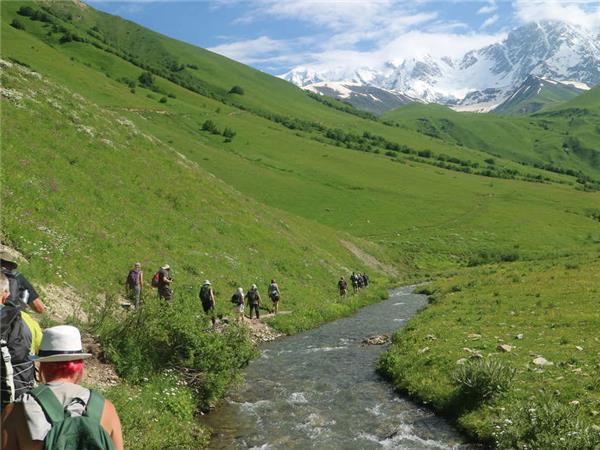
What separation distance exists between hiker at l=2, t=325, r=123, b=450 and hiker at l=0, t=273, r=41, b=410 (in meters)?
2.77

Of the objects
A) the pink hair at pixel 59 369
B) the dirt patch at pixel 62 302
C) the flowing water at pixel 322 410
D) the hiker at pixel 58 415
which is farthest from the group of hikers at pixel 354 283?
the hiker at pixel 58 415

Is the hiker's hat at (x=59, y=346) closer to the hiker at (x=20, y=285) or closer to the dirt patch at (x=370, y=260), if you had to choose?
the hiker at (x=20, y=285)

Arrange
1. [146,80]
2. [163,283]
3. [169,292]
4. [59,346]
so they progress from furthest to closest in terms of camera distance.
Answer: [146,80], [169,292], [163,283], [59,346]

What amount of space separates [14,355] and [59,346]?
132 inches

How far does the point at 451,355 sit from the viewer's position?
21.2 metres

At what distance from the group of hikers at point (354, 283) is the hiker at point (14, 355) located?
127 feet

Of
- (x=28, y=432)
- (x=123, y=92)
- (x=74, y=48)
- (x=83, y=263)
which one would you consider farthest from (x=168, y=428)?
(x=74, y=48)

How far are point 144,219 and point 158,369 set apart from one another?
74.5 feet

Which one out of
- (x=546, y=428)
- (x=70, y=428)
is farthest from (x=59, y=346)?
(x=546, y=428)

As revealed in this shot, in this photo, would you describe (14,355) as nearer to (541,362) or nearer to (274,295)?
(541,362)

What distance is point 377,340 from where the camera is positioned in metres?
29.4

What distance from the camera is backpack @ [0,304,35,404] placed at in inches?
316

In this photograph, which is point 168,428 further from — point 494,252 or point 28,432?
point 494,252

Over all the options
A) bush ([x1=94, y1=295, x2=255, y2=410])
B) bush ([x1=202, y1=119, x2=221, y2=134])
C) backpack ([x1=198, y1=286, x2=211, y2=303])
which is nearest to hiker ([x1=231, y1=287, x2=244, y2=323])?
backpack ([x1=198, y1=286, x2=211, y2=303])
